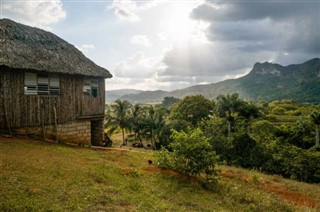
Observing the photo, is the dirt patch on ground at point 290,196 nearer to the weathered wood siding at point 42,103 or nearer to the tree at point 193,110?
the weathered wood siding at point 42,103

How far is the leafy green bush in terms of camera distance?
13.9 meters

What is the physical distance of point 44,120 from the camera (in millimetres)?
19422

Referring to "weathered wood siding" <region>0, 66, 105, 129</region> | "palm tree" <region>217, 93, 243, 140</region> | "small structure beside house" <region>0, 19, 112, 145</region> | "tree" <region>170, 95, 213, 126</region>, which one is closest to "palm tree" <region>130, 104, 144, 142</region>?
"tree" <region>170, 95, 213, 126</region>

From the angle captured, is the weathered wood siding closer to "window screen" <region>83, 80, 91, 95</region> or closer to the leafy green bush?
"window screen" <region>83, 80, 91, 95</region>

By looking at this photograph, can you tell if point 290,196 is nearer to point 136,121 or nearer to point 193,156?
point 193,156

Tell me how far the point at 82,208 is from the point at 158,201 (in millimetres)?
2811

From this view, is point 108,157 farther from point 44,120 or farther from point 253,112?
point 253,112

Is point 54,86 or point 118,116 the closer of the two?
point 54,86

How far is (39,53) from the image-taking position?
770 inches

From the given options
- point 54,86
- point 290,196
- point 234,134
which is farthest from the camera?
point 234,134

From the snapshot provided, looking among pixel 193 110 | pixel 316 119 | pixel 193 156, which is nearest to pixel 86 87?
pixel 193 156

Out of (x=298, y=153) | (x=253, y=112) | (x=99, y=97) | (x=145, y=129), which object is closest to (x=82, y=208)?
(x=99, y=97)

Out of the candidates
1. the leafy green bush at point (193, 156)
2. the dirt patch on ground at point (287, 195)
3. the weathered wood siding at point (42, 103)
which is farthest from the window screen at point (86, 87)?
the dirt patch on ground at point (287, 195)

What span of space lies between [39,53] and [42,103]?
3.27m
